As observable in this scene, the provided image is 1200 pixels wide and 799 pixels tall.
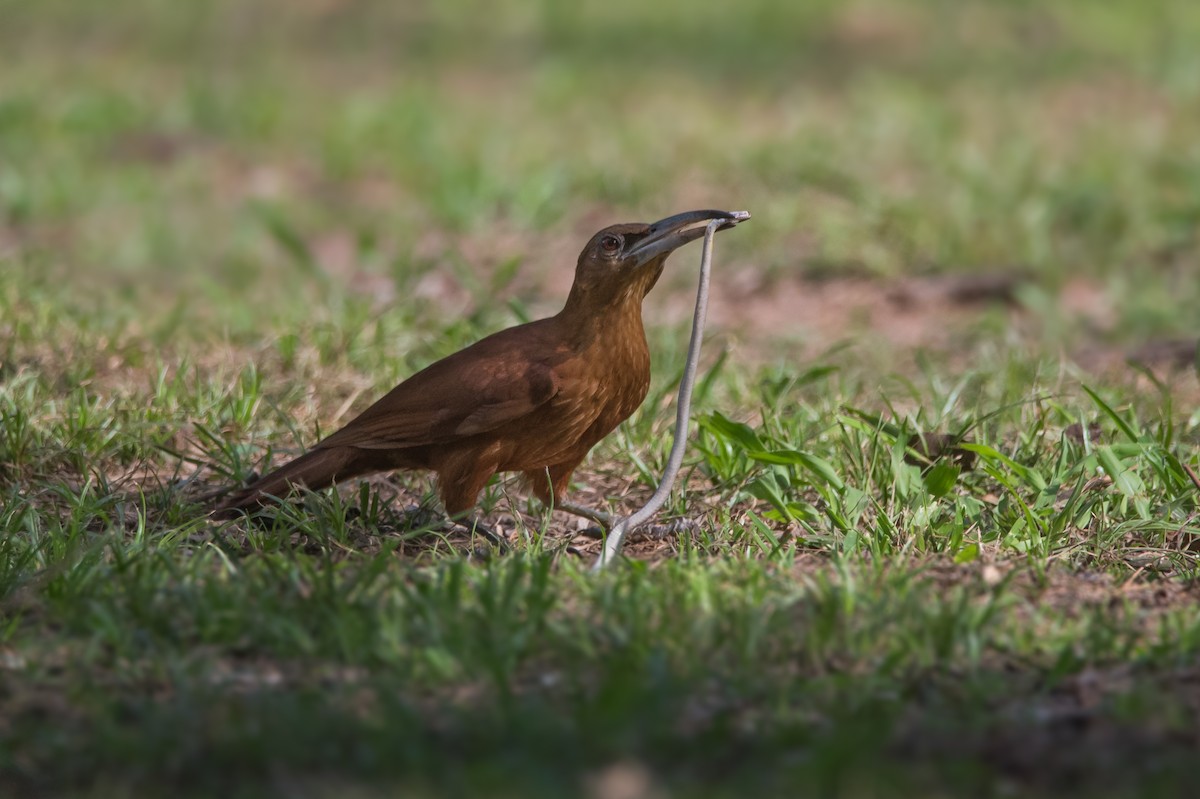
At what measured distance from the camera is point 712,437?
482cm

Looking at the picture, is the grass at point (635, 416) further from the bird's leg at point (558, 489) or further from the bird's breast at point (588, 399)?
the bird's breast at point (588, 399)

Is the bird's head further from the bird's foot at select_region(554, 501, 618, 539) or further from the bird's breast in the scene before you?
the bird's foot at select_region(554, 501, 618, 539)

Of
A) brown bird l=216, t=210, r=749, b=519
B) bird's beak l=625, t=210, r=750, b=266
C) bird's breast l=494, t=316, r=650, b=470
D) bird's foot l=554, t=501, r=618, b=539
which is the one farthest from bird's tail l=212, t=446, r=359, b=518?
bird's beak l=625, t=210, r=750, b=266

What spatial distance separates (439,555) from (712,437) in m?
1.05

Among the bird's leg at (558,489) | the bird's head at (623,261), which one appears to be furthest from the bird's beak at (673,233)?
the bird's leg at (558,489)

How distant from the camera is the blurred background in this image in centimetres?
727

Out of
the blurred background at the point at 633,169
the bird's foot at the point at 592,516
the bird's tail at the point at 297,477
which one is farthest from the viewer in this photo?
the blurred background at the point at 633,169

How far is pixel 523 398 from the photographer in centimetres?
419

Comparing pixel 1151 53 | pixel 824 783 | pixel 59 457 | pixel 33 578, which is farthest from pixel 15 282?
pixel 1151 53

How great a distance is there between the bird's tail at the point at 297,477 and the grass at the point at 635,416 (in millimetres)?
75

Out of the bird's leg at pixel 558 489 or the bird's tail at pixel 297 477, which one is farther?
the bird's leg at pixel 558 489

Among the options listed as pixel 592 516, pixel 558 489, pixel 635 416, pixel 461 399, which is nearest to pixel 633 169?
pixel 635 416

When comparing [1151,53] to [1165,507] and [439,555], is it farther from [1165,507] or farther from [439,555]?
[439,555]

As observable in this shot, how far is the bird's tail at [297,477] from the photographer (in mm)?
4332
